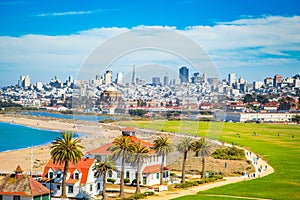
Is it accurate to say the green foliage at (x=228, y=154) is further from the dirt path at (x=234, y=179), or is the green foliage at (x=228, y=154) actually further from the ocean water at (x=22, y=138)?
the ocean water at (x=22, y=138)

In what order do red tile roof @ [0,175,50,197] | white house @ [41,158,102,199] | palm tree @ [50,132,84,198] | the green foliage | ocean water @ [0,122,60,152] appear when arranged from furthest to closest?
ocean water @ [0,122,60,152]
the green foliage
white house @ [41,158,102,199]
palm tree @ [50,132,84,198]
red tile roof @ [0,175,50,197]

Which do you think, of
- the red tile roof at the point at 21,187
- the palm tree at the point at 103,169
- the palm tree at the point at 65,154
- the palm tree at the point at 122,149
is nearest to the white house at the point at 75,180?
the palm tree at the point at 103,169

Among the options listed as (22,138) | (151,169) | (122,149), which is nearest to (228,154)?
(151,169)

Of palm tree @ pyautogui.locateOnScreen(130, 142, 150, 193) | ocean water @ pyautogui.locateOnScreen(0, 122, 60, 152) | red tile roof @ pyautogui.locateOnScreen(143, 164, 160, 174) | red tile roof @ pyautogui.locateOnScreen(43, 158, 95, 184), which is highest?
palm tree @ pyautogui.locateOnScreen(130, 142, 150, 193)

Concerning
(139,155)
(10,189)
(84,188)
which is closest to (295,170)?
Result: (139,155)

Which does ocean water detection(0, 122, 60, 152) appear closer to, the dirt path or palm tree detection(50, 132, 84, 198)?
the dirt path

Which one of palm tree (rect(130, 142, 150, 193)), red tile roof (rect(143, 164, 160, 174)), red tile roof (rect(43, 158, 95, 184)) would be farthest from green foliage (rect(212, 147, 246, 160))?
red tile roof (rect(43, 158, 95, 184))

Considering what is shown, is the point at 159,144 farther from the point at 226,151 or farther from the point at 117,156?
the point at 226,151
